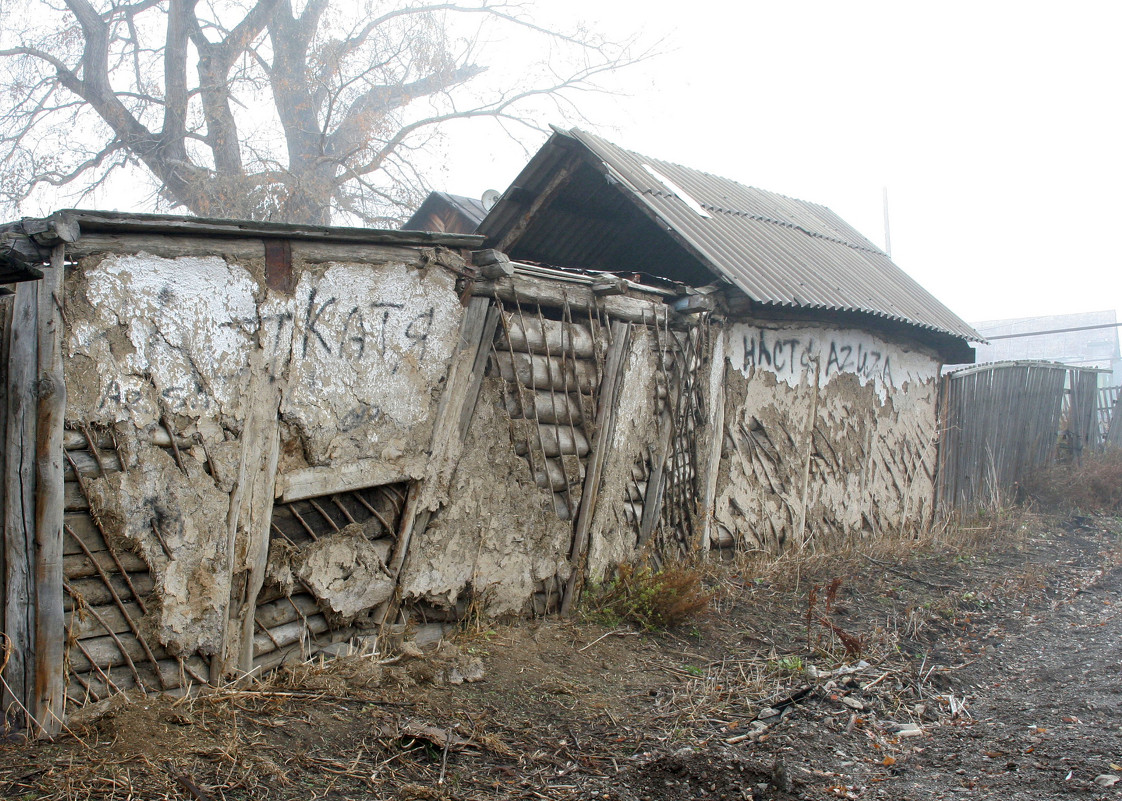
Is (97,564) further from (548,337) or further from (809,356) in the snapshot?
(809,356)

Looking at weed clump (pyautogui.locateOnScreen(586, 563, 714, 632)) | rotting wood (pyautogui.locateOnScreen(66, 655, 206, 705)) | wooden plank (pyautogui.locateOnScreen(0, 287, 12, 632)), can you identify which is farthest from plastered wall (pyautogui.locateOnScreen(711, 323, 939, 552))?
wooden plank (pyautogui.locateOnScreen(0, 287, 12, 632))

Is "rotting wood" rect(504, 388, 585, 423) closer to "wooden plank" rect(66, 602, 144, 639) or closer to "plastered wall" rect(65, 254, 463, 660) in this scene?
"plastered wall" rect(65, 254, 463, 660)

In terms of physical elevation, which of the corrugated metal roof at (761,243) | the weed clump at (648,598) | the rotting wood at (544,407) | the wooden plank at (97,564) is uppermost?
the corrugated metal roof at (761,243)

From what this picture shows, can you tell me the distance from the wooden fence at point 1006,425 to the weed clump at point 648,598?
5.46 metres

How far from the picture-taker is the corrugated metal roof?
7.03m

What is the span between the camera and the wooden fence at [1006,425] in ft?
33.0

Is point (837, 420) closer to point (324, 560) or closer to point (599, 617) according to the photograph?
point (599, 617)

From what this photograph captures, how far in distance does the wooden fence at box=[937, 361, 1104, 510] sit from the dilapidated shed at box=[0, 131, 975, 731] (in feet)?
11.0

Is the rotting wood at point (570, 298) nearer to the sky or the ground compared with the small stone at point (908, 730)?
nearer to the sky

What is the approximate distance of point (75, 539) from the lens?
3398 mm

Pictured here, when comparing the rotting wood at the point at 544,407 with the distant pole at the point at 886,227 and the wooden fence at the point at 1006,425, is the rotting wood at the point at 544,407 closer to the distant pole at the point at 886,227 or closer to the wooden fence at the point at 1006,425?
the wooden fence at the point at 1006,425

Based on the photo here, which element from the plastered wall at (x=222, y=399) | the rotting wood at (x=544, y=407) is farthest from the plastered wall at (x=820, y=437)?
the plastered wall at (x=222, y=399)

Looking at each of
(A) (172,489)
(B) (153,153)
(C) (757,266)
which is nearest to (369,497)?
(A) (172,489)

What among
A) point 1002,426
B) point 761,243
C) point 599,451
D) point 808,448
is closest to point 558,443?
point 599,451
